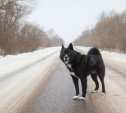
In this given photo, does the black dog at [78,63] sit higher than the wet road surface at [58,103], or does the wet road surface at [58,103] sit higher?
the black dog at [78,63]

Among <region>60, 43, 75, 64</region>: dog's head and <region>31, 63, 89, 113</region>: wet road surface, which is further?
<region>60, 43, 75, 64</region>: dog's head

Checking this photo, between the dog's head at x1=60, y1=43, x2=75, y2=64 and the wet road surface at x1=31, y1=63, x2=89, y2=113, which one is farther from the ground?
the dog's head at x1=60, y1=43, x2=75, y2=64

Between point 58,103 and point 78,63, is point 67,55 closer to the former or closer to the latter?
point 78,63

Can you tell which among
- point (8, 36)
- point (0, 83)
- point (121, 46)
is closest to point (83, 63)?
point (0, 83)

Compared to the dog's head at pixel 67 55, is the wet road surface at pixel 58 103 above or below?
below

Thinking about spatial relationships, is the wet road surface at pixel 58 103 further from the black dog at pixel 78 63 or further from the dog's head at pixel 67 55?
the dog's head at pixel 67 55

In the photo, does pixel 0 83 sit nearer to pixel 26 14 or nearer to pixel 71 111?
pixel 71 111

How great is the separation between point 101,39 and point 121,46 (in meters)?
24.2

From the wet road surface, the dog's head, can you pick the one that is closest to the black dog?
the dog's head

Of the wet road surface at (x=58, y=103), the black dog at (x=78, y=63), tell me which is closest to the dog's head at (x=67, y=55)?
the black dog at (x=78, y=63)

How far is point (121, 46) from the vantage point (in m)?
31.5

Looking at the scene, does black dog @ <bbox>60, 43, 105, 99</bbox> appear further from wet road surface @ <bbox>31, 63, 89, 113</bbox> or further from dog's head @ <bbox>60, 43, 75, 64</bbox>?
wet road surface @ <bbox>31, 63, 89, 113</bbox>

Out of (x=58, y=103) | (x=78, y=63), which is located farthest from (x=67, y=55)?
(x=58, y=103)

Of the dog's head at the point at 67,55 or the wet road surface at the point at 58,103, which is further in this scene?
the dog's head at the point at 67,55
